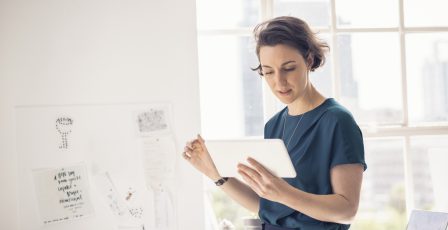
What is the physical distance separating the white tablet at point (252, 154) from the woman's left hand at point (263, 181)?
0.02 meters

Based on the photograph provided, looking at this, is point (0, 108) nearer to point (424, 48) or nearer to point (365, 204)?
point (365, 204)

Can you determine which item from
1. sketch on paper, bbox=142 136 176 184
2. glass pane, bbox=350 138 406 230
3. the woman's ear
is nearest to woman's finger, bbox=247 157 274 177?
the woman's ear

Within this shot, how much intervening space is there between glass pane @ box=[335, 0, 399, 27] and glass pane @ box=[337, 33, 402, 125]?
0.07 metres

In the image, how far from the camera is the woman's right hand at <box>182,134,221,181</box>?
1.81m

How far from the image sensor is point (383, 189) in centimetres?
310

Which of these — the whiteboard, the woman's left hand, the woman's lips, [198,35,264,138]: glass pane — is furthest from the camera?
[198,35,264,138]: glass pane

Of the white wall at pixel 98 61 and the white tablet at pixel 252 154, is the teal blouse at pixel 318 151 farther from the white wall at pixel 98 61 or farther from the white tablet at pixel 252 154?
the white wall at pixel 98 61

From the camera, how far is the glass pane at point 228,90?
117 inches

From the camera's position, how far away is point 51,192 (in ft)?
8.16

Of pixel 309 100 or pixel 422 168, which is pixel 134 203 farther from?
pixel 422 168

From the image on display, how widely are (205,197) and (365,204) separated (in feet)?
3.19

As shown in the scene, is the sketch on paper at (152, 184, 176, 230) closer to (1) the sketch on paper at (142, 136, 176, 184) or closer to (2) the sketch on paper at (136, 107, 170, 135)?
(1) the sketch on paper at (142, 136, 176, 184)

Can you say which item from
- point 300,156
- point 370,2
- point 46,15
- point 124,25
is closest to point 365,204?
point 370,2

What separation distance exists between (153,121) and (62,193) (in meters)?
0.56
